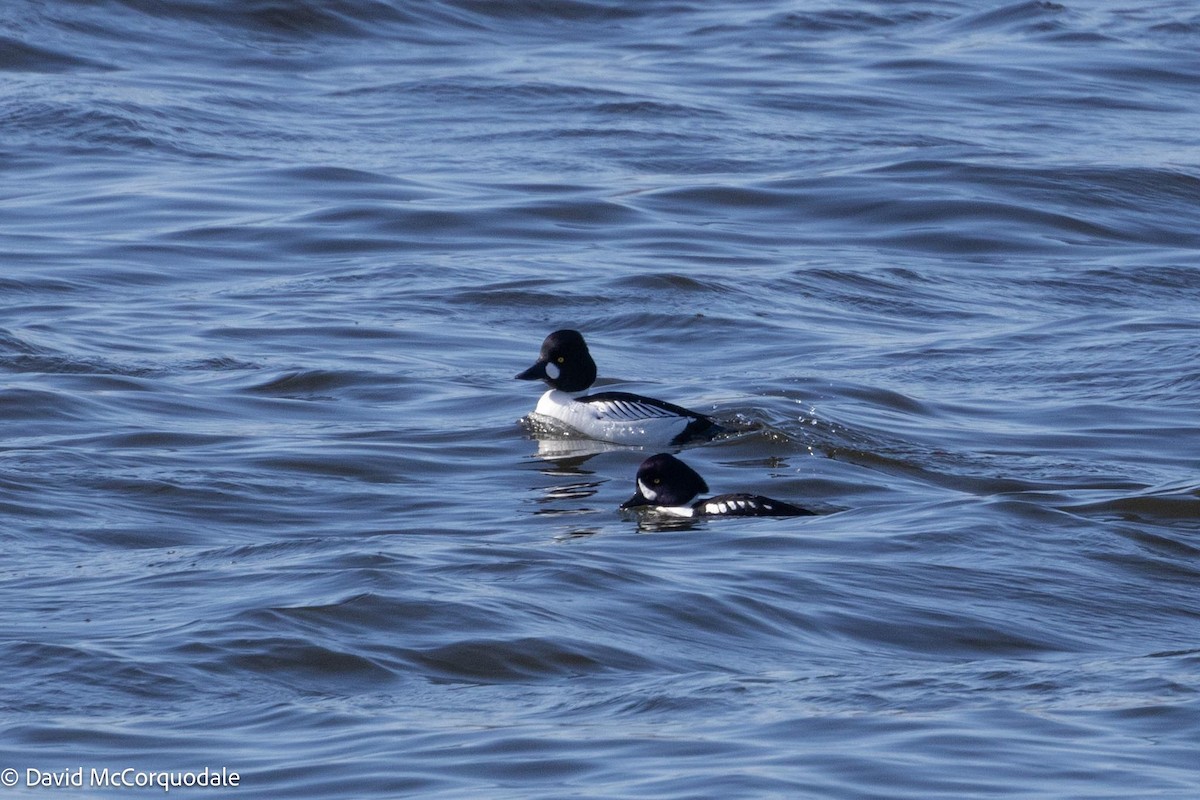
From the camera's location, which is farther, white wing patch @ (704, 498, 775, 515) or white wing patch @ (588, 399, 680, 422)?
white wing patch @ (588, 399, 680, 422)

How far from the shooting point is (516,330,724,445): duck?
1140 centimetres

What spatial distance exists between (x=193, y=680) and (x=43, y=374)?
5.50 m

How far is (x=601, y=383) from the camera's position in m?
13.1

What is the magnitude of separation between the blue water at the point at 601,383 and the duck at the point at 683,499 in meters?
0.14

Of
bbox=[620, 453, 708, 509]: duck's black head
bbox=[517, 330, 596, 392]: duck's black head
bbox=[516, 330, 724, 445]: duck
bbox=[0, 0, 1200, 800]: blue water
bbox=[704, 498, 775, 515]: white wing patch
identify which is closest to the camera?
bbox=[0, 0, 1200, 800]: blue water

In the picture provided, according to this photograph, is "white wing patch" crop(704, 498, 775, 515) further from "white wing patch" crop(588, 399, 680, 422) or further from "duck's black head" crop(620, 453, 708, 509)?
"white wing patch" crop(588, 399, 680, 422)

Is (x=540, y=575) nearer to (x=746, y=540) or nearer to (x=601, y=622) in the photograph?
(x=601, y=622)

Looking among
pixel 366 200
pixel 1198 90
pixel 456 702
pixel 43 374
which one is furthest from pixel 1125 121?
pixel 456 702

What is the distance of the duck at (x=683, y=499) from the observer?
9828 millimetres

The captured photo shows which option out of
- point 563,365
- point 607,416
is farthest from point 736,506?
point 563,365

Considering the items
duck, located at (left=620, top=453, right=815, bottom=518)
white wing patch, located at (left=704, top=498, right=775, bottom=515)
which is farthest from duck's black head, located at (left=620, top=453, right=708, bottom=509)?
white wing patch, located at (left=704, top=498, right=775, bottom=515)

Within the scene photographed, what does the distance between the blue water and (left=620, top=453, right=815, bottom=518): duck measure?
0.44ft

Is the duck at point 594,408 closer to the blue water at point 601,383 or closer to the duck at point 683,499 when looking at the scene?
the blue water at point 601,383

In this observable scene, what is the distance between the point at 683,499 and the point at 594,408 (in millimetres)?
2080
